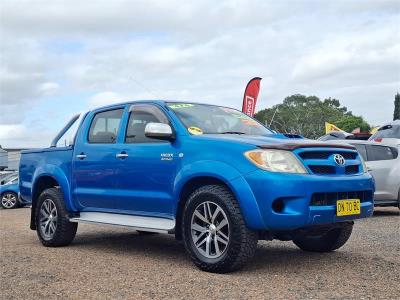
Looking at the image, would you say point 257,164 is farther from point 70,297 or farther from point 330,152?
point 70,297

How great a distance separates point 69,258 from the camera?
20.8ft

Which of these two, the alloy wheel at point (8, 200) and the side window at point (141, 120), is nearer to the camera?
the side window at point (141, 120)

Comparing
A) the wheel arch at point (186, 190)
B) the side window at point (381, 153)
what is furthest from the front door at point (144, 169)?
the side window at point (381, 153)

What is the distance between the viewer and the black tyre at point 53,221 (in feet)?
23.7

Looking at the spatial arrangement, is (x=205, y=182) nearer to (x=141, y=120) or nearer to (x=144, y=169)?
(x=144, y=169)

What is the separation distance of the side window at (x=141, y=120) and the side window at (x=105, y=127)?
0.24 meters

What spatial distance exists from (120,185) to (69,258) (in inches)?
39.8

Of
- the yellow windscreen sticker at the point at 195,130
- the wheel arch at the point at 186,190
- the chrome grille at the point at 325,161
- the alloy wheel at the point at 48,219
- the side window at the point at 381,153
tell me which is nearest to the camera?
the chrome grille at the point at 325,161

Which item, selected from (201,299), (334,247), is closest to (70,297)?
(201,299)

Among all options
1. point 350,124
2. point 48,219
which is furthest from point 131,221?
point 350,124

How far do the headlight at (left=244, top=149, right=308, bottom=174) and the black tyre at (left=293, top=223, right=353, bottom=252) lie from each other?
4.19 ft

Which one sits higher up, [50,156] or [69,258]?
[50,156]

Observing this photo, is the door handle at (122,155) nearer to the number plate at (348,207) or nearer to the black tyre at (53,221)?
the black tyre at (53,221)

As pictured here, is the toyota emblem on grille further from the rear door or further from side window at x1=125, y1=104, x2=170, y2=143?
the rear door
